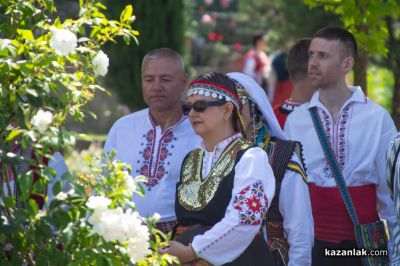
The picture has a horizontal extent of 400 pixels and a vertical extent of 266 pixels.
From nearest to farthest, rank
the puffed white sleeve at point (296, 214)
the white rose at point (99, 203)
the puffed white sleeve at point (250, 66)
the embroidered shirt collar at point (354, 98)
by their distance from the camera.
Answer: the white rose at point (99, 203) < the puffed white sleeve at point (296, 214) < the embroidered shirt collar at point (354, 98) < the puffed white sleeve at point (250, 66)

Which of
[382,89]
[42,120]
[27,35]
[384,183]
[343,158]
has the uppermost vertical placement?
[27,35]

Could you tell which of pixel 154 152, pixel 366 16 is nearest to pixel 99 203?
pixel 154 152

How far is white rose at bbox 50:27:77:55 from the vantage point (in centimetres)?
305

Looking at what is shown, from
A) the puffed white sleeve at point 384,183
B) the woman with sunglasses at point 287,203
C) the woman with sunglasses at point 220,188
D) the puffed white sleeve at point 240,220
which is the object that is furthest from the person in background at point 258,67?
the puffed white sleeve at point 240,220

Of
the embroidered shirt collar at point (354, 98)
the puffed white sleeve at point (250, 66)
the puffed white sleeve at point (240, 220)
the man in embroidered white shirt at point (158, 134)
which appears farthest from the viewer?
the puffed white sleeve at point (250, 66)

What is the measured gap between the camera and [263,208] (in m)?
3.98

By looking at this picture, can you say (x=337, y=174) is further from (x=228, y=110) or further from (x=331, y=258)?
(x=228, y=110)

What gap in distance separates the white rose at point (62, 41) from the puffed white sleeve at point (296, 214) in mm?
1797

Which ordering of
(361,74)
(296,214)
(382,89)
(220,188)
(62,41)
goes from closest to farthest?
(62,41) < (220,188) < (296,214) < (361,74) < (382,89)

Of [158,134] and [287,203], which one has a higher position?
[158,134]

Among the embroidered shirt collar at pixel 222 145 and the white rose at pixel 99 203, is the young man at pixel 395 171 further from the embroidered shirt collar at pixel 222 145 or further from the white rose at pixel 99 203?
the white rose at pixel 99 203

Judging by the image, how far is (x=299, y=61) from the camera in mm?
6289

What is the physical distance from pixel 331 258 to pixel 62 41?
2.57 m

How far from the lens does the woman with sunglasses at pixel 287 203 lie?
4.53m
